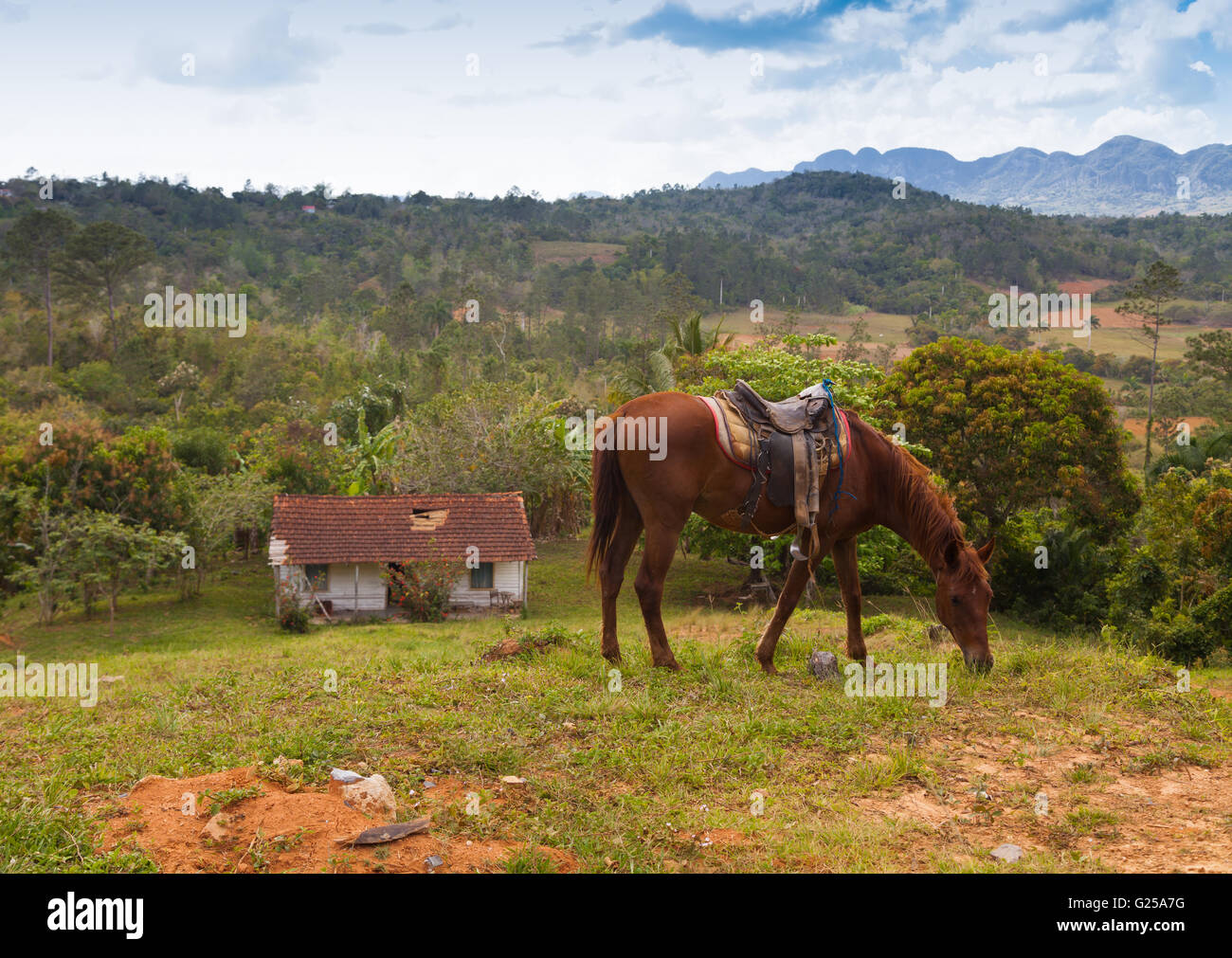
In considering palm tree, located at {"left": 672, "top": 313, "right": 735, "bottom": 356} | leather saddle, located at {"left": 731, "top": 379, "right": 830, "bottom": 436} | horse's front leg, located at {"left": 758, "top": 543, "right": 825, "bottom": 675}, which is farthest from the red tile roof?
leather saddle, located at {"left": 731, "top": 379, "right": 830, "bottom": 436}

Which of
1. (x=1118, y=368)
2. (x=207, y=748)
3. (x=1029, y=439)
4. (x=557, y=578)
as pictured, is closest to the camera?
(x=207, y=748)

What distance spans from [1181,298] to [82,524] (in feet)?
335

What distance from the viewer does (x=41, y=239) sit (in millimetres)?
55406

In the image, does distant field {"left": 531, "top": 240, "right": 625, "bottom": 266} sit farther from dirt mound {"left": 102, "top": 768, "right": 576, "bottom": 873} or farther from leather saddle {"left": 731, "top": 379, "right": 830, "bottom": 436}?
dirt mound {"left": 102, "top": 768, "right": 576, "bottom": 873}

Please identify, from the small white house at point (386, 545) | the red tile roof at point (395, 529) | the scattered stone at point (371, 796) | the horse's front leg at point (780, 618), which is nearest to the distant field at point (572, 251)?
the red tile roof at point (395, 529)

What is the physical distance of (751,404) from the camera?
7.77m

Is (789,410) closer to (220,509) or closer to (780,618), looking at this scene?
(780,618)

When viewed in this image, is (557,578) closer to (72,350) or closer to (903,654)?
(903,654)

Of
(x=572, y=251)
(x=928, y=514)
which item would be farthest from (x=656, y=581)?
(x=572, y=251)

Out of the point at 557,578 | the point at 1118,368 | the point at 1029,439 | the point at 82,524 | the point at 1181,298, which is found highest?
the point at 1181,298

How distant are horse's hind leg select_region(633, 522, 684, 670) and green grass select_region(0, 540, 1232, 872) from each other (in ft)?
0.73

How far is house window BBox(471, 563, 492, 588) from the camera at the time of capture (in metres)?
27.2
